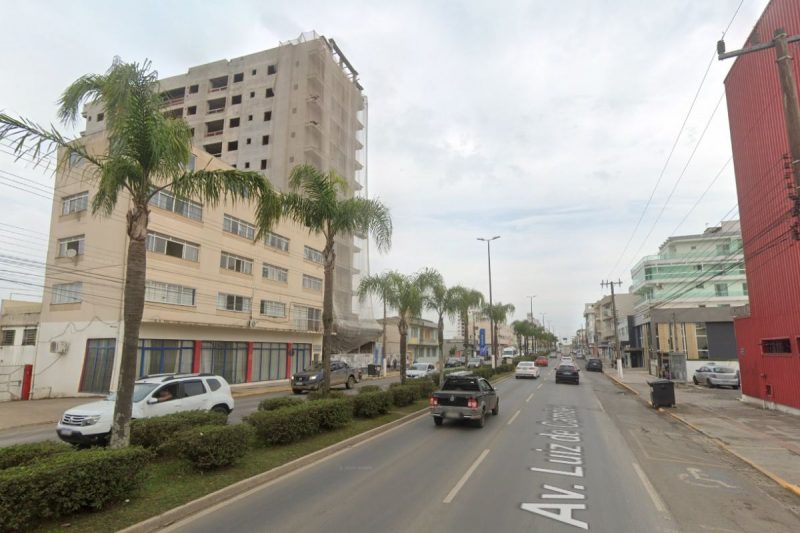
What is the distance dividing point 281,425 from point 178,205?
23.2 meters

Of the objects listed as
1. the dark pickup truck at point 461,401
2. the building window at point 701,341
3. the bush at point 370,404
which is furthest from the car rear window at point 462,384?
the building window at point 701,341

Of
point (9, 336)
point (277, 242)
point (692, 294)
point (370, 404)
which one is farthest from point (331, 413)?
point (692, 294)

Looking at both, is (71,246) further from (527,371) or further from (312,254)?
Answer: (527,371)

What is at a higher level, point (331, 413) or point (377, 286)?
point (377, 286)

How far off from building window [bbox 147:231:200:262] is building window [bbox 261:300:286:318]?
25.5ft

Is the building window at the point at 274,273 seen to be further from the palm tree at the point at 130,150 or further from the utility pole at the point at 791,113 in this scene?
the utility pole at the point at 791,113

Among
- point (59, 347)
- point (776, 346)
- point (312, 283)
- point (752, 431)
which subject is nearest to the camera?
point (752, 431)

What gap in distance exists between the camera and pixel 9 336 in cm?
2931

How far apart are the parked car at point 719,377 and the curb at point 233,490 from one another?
30366mm

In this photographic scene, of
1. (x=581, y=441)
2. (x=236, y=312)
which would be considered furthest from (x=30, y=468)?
(x=236, y=312)

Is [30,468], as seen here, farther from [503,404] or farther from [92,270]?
[92,270]

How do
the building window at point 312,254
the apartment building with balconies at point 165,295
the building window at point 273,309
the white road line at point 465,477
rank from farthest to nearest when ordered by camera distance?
the building window at point 312,254 → the building window at point 273,309 → the apartment building with balconies at point 165,295 → the white road line at point 465,477

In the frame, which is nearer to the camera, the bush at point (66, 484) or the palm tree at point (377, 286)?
the bush at point (66, 484)

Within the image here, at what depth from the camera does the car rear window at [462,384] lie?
49.7ft
